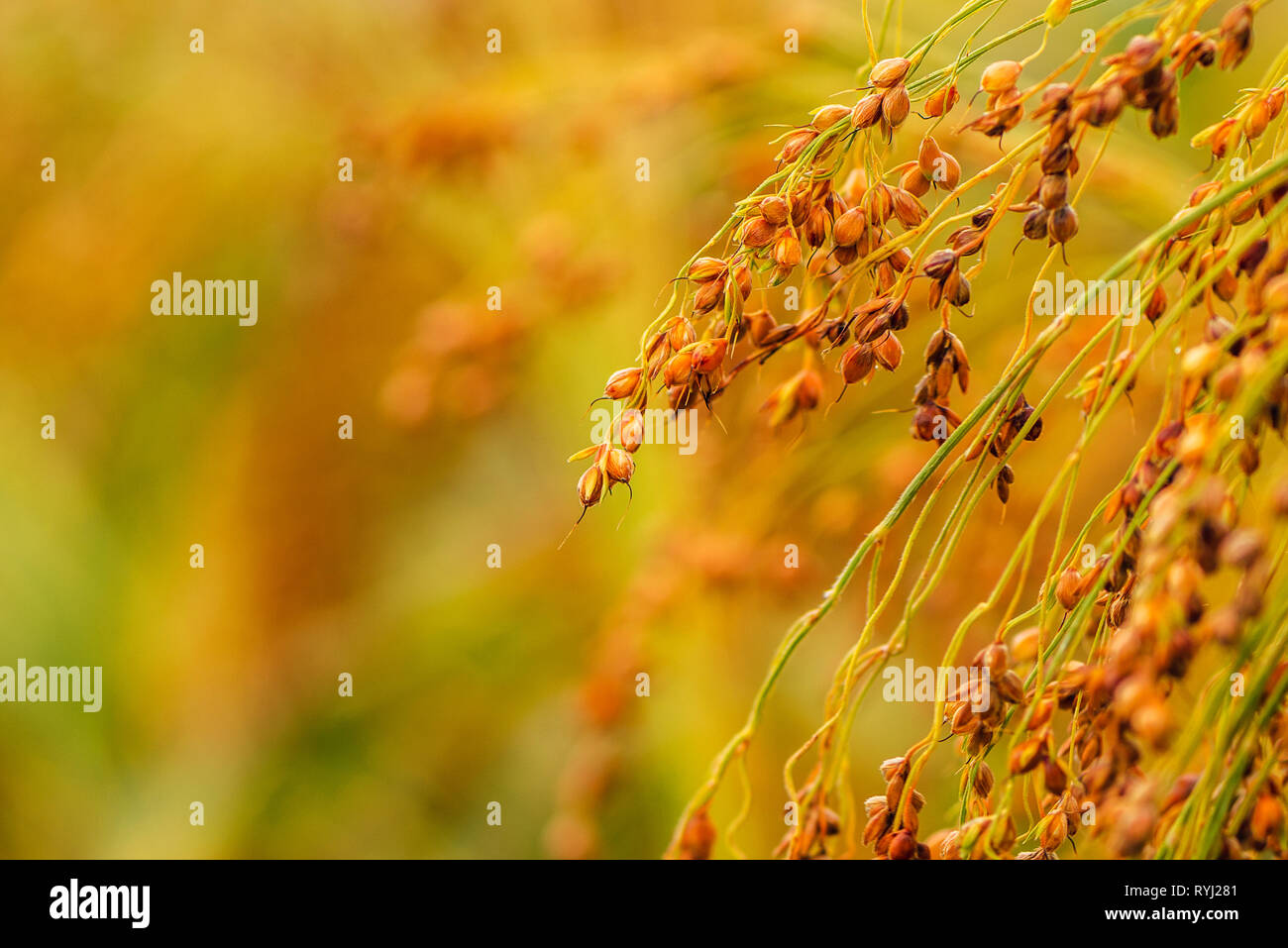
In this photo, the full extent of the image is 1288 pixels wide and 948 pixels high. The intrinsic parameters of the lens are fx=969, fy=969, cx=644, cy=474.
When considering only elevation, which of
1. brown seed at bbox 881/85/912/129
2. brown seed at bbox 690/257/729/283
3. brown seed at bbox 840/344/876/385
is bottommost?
brown seed at bbox 840/344/876/385

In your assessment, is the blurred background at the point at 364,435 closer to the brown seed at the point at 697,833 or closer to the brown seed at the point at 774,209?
the brown seed at the point at 697,833

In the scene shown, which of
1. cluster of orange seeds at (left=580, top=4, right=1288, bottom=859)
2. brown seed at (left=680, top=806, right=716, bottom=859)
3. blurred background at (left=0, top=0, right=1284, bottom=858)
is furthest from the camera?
blurred background at (left=0, top=0, right=1284, bottom=858)

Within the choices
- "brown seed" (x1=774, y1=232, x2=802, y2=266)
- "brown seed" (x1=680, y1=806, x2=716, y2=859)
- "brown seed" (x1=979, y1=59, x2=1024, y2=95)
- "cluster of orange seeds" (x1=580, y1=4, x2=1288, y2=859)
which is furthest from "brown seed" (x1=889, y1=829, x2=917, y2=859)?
"brown seed" (x1=979, y1=59, x2=1024, y2=95)

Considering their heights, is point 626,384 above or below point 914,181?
below

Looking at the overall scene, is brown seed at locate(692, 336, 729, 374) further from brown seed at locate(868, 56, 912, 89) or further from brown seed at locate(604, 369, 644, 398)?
brown seed at locate(868, 56, 912, 89)

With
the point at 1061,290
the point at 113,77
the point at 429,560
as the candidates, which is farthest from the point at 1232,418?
the point at 113,77

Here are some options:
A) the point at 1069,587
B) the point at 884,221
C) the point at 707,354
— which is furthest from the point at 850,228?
the point at 1069,587

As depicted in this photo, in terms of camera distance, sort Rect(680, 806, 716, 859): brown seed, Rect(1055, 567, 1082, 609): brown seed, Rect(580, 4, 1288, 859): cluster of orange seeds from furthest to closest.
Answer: Rect(680, 806, 716, 859): brown seed → Rect(1055, 567, 1082, 609): brown seed → Rect(580, 4, 1288, 859): cluster of orange seeds

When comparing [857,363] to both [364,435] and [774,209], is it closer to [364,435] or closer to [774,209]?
[774,209]
